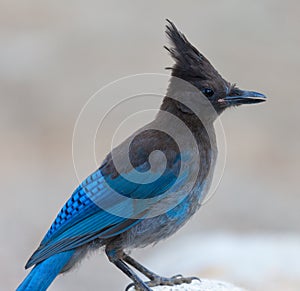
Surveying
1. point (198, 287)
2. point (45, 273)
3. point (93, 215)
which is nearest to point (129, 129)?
point (93, 215)

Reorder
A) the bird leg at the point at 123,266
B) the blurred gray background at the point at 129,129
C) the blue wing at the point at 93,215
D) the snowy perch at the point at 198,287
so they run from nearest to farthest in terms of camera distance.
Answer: the blue wing at the point at 93,215 → the bird leg at the point at 123,266 → the snowy perch at the point at 198,287 → the blurred gray background at the point at 129,129

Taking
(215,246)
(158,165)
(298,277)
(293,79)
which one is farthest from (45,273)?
(293,79)

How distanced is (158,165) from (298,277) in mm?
1971

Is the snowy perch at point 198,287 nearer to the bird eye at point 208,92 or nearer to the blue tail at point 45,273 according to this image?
the blue tail at point 45,273

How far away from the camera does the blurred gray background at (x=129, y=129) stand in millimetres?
6207

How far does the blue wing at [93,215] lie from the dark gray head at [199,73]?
1.15 feet

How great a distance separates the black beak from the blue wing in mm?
380

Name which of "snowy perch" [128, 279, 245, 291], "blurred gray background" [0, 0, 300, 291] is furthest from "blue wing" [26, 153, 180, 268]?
"snowy perch" [128, 279, 245, 291]

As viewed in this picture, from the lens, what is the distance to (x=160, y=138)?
12.7ft

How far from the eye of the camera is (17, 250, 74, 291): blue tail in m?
3.62

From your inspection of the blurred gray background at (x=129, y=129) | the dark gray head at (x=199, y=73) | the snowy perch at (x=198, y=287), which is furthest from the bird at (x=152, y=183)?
the blurred gray background at (x=129, y=129)

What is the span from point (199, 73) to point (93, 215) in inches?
31.4

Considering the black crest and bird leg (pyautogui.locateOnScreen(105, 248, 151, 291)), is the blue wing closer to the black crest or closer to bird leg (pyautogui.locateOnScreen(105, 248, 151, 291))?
bird leg (pyautogui.locateOnScreen(105, 248, 151, 291))

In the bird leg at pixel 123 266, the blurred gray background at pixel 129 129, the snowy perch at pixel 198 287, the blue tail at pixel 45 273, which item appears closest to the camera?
the blue tail at pixel 45 273
